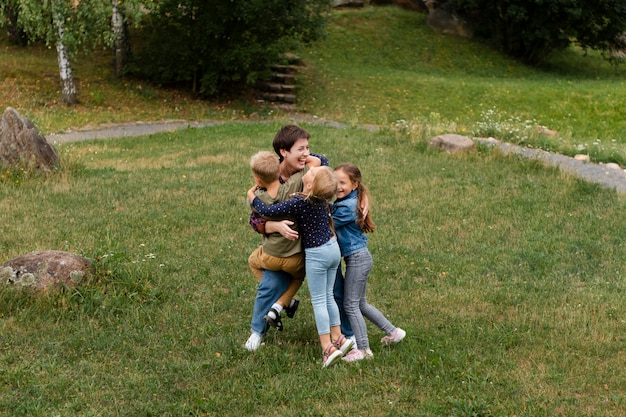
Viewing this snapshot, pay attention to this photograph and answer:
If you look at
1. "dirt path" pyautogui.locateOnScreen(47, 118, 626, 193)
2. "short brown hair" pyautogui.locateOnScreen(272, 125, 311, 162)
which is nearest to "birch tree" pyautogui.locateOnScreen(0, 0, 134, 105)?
"dirt path" pyautogui.locateOnScreen(47, 118, 626, 193)

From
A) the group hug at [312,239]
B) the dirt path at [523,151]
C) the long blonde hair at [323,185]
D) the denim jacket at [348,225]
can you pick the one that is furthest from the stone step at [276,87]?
the long blonde hair at [323,185]

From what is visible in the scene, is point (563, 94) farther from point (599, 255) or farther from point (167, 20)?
point (599, 255)

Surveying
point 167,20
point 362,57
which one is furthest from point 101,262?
point 362,57

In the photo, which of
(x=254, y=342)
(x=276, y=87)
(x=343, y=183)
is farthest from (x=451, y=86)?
(x=254, y=342)

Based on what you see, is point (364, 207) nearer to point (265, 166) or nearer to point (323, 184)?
point (323, 184)

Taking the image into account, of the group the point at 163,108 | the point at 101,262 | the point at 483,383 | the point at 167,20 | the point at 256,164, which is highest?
the point at 256,164

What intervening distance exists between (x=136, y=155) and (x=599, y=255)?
30.5 ft

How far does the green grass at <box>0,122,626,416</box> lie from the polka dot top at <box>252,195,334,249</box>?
0.95 metres

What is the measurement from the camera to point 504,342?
5.96m

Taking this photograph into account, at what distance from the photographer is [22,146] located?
1202 cm

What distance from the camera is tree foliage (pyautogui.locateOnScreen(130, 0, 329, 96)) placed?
67.4 ft

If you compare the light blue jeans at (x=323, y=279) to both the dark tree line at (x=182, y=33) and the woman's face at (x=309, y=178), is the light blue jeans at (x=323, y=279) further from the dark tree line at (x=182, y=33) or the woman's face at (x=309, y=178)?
the dark tree line at (x=182, y=33)

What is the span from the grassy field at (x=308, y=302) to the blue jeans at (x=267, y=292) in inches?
7.8

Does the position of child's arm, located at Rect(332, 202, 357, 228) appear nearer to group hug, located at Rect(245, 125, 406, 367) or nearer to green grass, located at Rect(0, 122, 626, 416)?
group hug, located at Rect(245, 125, 406, 367)
